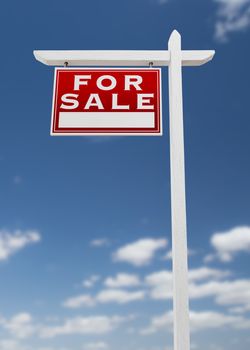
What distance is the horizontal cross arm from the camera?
5.30m

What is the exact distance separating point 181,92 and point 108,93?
2.40ft

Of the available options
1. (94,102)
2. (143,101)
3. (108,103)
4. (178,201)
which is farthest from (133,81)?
(178,201)

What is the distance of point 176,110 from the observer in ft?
16.5

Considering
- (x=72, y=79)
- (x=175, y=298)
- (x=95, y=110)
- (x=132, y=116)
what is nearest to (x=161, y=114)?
(x=132, y=116)

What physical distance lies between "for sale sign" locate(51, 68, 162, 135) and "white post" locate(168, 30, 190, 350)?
23 cm

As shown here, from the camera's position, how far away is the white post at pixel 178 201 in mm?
4414

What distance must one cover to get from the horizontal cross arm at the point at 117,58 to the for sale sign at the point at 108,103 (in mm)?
101

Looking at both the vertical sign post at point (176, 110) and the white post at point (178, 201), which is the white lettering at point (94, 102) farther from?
the white post at point (178, 201)

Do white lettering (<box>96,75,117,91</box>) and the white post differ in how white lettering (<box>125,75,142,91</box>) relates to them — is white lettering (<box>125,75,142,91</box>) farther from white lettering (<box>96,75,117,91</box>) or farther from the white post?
the white post

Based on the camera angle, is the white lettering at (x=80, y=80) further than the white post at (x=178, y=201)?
Yes

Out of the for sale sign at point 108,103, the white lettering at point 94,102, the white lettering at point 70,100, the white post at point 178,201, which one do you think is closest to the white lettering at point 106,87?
the for sale sign at point 108,103

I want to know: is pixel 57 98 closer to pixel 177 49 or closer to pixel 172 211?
pixel 177 49

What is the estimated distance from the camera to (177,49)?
5242 millimetres

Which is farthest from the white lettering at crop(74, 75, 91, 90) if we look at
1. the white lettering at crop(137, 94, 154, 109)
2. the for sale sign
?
the white lettering at crop(137, 94, 154, 109)
